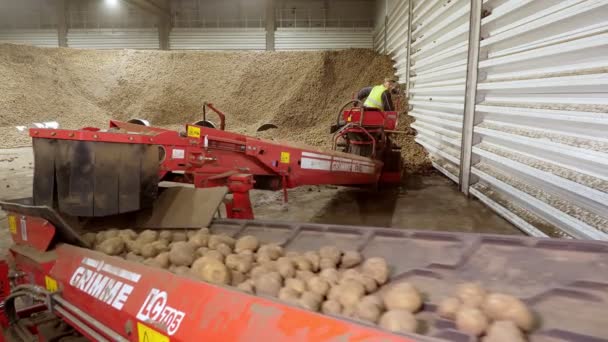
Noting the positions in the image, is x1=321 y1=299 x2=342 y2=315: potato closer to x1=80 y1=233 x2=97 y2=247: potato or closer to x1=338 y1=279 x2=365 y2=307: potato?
x1=338 y1=279 x2=365 y2=307: potato

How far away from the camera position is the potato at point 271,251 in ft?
8.18

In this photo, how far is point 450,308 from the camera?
1779 mm

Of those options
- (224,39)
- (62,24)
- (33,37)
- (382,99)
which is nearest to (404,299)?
(382,99)

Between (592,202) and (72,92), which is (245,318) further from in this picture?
(72,92)

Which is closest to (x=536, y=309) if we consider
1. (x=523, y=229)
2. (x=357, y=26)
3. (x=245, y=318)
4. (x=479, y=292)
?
(x=479, y=292)

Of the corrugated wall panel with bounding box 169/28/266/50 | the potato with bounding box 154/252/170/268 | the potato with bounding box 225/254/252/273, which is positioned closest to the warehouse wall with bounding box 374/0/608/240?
the potato with bounding box 225/254/252/273

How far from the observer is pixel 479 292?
1.82m

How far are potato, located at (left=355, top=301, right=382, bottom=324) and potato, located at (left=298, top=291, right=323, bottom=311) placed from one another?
18 cm

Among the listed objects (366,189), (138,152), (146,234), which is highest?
(138,152)

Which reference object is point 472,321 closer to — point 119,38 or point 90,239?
point 90,239

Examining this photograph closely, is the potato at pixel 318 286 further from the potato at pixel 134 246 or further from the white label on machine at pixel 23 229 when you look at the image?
the white label on machine at pixel 23 229

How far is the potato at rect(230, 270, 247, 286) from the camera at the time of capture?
222 cm

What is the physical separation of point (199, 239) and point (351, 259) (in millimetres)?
1033

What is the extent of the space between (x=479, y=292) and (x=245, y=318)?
101 cm
